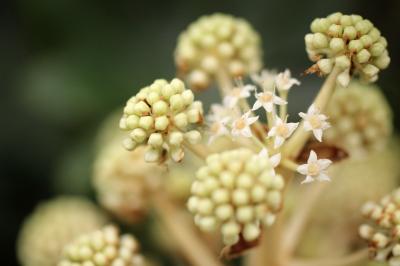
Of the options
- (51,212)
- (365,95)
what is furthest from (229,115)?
(51,212)

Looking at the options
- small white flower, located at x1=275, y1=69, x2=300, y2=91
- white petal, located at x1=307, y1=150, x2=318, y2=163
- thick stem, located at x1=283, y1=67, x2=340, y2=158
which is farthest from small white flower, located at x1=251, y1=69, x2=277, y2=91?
white petal, located at x1=307, y1=150, x2=318, y2=163

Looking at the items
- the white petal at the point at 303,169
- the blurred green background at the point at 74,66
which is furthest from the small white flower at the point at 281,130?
the blurred green background at the point at 74,66

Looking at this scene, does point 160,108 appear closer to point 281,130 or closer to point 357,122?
point 281,130

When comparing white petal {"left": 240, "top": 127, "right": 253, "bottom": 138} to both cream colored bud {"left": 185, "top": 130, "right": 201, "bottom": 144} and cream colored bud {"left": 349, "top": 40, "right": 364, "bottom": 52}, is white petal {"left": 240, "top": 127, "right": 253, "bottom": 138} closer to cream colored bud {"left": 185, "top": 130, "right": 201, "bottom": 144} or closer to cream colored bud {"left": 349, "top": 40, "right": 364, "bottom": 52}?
cream colored bud {"left": 185, "top": 130, "right": 201, "bottom": 144}

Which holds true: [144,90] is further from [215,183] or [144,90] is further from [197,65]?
[197,65]

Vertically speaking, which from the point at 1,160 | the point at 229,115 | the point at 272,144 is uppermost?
the point at 1,160

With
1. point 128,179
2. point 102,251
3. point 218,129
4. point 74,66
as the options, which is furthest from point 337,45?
point 74,66
